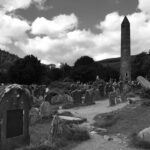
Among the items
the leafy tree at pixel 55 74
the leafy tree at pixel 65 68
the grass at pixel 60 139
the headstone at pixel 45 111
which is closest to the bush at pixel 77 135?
the grass at pixel 60 139

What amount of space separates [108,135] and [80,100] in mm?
12817

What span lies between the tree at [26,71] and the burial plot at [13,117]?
61.2 meters

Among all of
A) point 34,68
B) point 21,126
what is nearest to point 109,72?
point 34,68

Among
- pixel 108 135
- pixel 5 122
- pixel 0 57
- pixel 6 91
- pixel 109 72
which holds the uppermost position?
pixel 0 57

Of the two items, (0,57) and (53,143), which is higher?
(0,57)

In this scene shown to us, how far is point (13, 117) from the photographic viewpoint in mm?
8086

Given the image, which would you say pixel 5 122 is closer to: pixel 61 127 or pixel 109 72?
pixel 61 127

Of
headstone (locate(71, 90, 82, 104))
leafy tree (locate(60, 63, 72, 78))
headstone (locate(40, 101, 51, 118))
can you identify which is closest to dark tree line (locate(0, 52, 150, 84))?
leafy tree (locate(60, 63, 72, 78))

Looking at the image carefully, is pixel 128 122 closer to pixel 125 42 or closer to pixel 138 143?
pixel 138 143

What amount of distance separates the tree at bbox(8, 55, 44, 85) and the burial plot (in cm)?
6123

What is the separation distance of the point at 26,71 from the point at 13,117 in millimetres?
61702

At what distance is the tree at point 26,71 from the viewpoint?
227 feet

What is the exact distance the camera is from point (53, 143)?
8.02m

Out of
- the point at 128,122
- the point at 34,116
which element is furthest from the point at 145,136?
the point at 34,116
